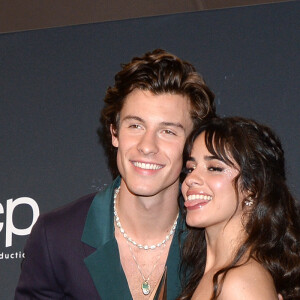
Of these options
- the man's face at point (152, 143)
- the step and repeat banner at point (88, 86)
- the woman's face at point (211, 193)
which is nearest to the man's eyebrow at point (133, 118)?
the man's face at point (152, 143)

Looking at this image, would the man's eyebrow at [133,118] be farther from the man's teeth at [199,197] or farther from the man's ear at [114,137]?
the man's teeth at [199,197]

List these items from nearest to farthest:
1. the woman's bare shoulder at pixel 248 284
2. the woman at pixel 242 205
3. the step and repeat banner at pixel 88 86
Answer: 1. the woman's bare shoulder at pixel 248 284
2. the woman at pixel 242 205
3. the step and repeat banner at pixel 88 86

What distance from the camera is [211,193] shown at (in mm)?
1775

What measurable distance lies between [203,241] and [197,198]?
28 centimetres

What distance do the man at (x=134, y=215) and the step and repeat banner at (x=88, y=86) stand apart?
0.89 feet


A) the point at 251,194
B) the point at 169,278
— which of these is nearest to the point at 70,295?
the point at 169,278

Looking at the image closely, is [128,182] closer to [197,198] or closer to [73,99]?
[197,198]

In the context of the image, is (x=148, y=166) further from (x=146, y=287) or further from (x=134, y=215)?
(x=146, y=287)

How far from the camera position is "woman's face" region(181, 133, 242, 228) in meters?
1.77

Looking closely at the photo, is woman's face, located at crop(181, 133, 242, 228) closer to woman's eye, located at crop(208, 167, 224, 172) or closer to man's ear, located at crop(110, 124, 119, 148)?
woman's eye, located at crop(208, 167, 224, 172)

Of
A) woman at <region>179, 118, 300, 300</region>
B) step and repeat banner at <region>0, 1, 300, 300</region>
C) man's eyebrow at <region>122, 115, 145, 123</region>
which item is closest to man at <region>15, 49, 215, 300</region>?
man's eyebrow at <region>122, 115, 145, 123</region>

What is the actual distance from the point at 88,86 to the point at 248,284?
117 centimetres

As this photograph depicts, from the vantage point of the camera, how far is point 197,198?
5.90ft

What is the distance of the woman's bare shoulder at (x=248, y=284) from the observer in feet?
5.01
